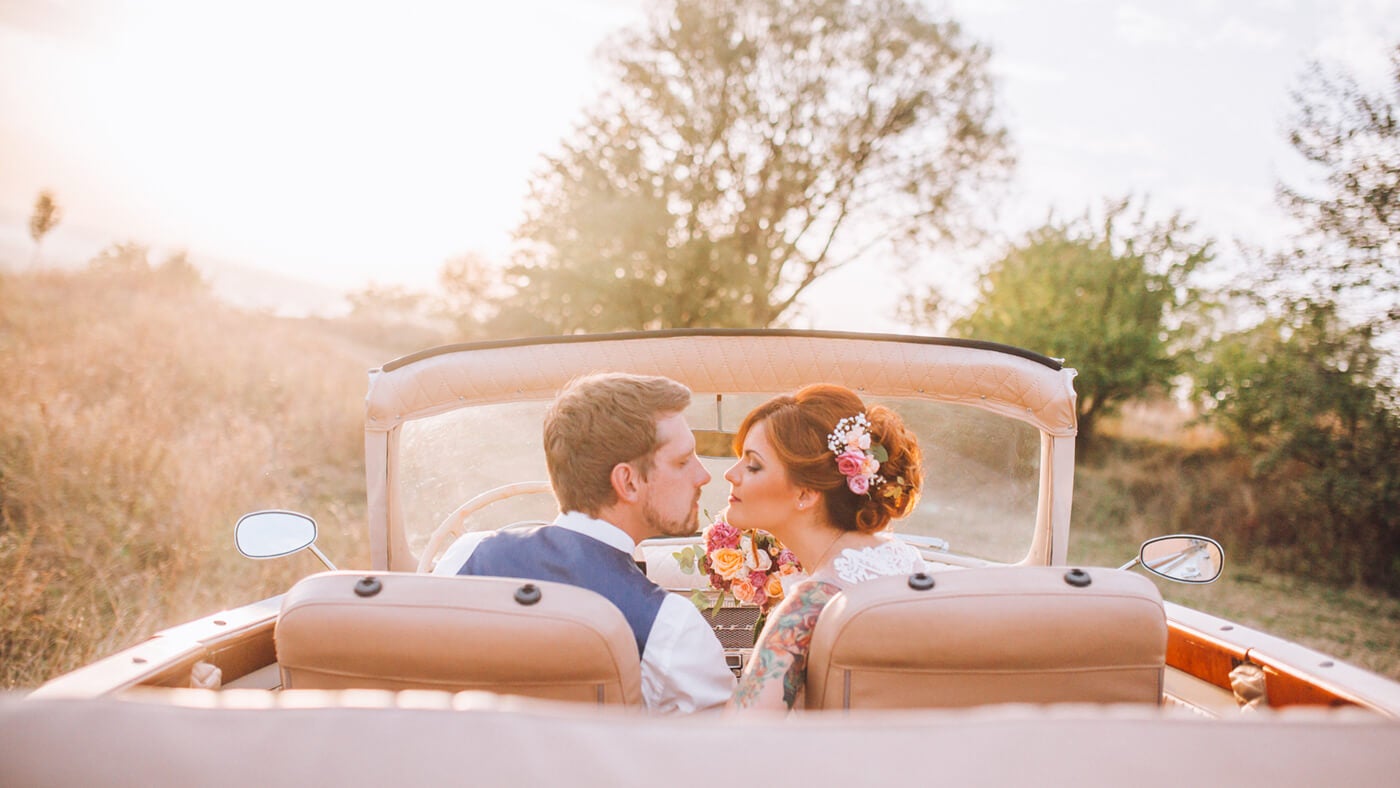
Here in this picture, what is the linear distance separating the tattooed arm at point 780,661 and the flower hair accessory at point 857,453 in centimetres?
46

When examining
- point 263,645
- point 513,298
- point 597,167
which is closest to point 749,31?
point 597,167

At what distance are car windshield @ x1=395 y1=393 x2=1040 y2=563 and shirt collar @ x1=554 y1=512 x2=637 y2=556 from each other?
3.50 ft

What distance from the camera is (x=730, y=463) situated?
343 cm

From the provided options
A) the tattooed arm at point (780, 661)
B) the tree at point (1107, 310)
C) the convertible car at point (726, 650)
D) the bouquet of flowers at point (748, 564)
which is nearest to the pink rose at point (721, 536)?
the bouquet of flowers at point (748, 564)

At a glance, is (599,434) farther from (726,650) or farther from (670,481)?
(726,650)

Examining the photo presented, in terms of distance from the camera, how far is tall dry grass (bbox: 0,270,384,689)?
5.84 m

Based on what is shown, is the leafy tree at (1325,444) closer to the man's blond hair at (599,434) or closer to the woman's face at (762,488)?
the woman's face at (762,488)

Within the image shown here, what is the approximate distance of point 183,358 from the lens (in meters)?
10.5

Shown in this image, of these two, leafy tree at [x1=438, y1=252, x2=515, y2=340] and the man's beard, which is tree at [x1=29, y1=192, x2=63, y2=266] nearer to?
leafy tree at [x1=438, y1=252, x2=515, y2=340]

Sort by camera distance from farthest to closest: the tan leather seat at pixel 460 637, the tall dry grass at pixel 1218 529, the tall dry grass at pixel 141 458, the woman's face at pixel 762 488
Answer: the tall dry grass at pixel 1218 529 → the tall dry grass at pixel 141 458 → the woman's face at pixel 762 488 → the tan leather seat at pixel 460 637

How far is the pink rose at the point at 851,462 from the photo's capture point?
7.54 ft

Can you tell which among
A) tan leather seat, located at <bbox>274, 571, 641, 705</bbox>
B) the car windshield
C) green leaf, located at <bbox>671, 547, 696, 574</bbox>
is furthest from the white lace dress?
the car windshield

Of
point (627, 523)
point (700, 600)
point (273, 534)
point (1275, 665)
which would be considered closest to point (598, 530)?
point (627, 523)

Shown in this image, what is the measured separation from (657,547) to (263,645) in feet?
5.23
